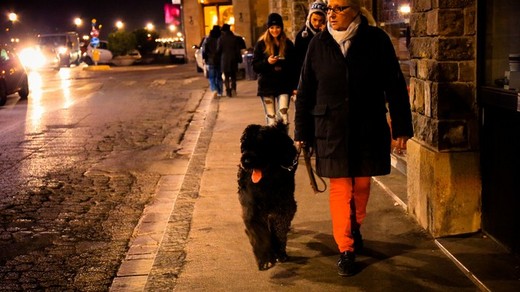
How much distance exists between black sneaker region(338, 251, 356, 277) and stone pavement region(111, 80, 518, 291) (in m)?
0.06

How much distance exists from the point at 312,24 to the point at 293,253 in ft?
10.5

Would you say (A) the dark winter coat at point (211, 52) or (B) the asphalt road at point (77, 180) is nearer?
(B) the asphalt road at point (77, 180)

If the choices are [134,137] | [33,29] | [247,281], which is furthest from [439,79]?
[33,29]

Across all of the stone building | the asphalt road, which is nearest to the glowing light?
the stone building

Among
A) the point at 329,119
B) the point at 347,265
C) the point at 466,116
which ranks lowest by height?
the point at 347,265

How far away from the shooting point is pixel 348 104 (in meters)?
4.70

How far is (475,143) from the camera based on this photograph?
17.9ft

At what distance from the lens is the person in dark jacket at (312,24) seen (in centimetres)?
753

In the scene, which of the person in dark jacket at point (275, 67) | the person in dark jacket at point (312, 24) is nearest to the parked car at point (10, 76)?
the person in dark jacket at point (275, 67)

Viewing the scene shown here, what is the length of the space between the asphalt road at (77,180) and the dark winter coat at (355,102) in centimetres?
207

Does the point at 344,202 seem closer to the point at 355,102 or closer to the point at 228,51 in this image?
the point at 355,102

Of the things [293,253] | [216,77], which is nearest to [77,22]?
[216,77]

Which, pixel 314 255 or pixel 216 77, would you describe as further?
pixel 216 77

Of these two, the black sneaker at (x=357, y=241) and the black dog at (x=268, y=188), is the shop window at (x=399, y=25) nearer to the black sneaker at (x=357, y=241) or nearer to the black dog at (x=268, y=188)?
the black sneaker at (x=357, y=241)
